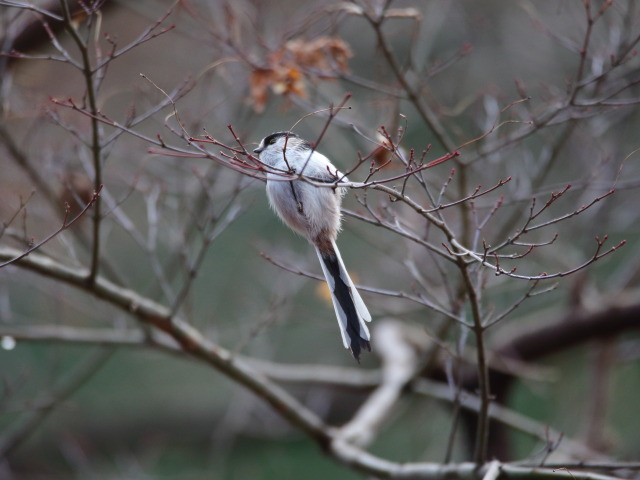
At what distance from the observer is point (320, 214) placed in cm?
169

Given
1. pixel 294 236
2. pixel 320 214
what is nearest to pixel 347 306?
pixel 320 214

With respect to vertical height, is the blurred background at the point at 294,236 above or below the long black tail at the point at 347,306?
above

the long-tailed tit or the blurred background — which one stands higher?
the blurred background

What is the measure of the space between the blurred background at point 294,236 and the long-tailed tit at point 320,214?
0.46 ft

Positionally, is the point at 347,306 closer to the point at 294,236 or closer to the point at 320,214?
the point at 320,214

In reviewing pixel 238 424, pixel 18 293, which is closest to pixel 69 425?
pixel 18 293

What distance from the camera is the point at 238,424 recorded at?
390 cm

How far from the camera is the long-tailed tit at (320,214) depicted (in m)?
1.65

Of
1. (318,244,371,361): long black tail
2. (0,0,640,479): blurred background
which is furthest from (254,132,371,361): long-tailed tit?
(0,0,640,479): blurred background

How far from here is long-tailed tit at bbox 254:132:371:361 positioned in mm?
1647

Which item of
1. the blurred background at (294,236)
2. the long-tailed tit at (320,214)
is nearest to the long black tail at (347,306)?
the long-tailed tit at (320,214)

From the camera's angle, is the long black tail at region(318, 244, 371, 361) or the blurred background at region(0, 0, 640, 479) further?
the blurred background at region(0, 0, 640, 479)

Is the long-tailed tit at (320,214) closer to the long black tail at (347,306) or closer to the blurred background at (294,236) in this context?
the long black tail at (347,306)

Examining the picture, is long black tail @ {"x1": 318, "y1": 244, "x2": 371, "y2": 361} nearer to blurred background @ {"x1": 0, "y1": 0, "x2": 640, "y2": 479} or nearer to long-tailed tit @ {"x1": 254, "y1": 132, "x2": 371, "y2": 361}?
long-tailed tit @ {"x1": 254, "y1": 132, "x2": 371, "y2": 361}
